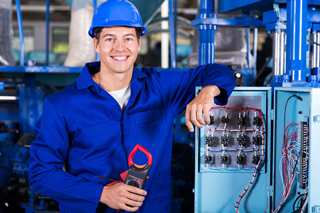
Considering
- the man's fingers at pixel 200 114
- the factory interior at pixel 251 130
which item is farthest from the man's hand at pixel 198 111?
the factory interior at pixel 251 130

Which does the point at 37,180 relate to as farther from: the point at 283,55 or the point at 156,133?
the point at 283,55

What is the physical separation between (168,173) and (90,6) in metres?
1.60

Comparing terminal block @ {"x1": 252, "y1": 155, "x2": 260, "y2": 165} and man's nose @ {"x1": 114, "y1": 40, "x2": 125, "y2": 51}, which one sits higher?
man's nose @ {"x1": 114, "y1": 40, "x2": 125, "y2": 51}

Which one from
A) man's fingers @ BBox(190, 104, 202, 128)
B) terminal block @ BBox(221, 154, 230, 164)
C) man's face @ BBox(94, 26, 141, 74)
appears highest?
man's face @ BBox(94, 26, 141, 74)

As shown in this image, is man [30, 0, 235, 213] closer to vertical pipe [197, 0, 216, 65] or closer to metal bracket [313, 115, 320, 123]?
metal bracket [313, 115, 320, 123]

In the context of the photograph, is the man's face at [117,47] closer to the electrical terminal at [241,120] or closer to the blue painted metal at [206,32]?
the electrical terminal at [241,120]

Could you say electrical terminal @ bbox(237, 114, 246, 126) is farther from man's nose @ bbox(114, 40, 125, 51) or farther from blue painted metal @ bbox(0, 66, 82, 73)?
blue painted metal @ bbox(0, 66, 82, 73)

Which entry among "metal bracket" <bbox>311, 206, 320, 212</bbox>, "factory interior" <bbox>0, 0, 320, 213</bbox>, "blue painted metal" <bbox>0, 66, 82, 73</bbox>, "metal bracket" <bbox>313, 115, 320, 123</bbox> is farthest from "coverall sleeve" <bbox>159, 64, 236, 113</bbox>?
"blue painted metal" <bbox>0, 66, 82, 73</bbox>

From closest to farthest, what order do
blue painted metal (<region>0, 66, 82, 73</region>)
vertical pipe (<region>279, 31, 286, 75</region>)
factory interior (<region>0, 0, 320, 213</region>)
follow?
factory interior (<region>0, 0, 320, 213</region>) → vertical pipe (<region>279, 31, 286, 75</region>) → blue painted metal (<region>0, 66, 82, 73</region>)

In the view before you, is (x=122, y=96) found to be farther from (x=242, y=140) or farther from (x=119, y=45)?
(x=242, y=140)

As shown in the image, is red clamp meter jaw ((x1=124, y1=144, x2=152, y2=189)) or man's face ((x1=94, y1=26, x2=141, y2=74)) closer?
red clamp meter jaw ((x1=124, y1=144, x2=152, y2=189))

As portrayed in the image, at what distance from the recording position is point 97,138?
1.22 meters

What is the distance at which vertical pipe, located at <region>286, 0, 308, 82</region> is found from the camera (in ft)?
5.42

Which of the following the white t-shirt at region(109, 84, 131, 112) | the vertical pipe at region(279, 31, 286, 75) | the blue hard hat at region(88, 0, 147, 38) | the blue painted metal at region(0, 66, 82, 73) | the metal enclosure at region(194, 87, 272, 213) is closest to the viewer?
the blue hard hat at region(88, 0, 147, 38)
